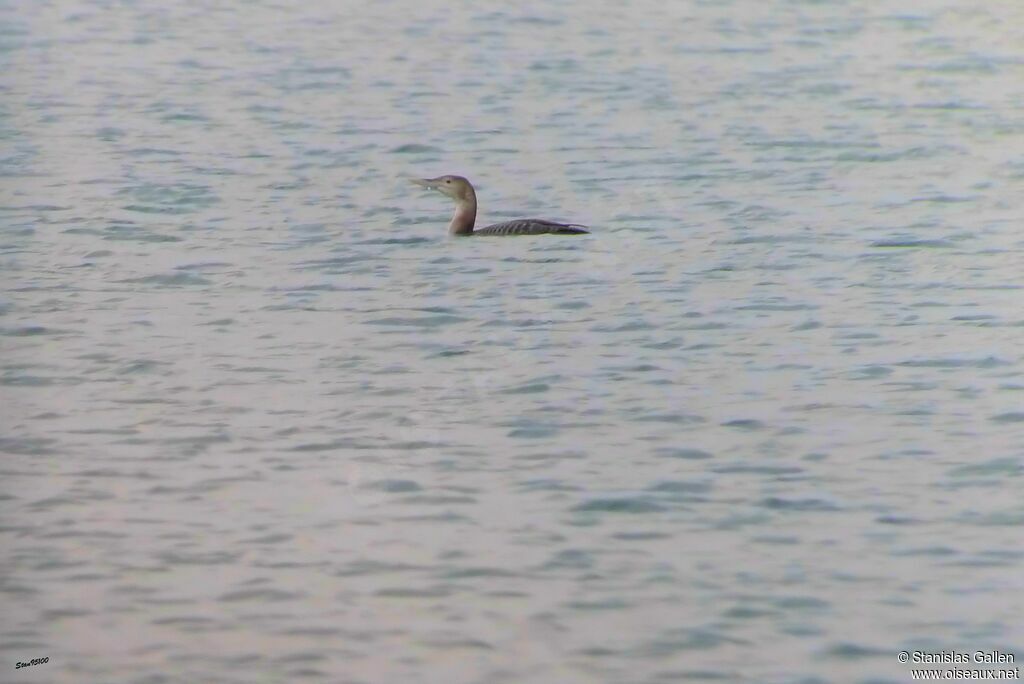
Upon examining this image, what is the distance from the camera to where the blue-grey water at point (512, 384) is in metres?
8.98

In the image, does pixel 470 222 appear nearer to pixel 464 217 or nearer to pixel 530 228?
pixel 464 217

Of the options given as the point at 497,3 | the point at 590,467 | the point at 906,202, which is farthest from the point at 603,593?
the point at 497,3

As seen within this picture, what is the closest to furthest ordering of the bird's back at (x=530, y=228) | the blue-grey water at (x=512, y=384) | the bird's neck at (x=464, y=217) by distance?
1. the blue-grey water at (x=512, y=384)
2. the bird's back at (x=530, y=228)
3. the bird's neck at (x=464, y=217)

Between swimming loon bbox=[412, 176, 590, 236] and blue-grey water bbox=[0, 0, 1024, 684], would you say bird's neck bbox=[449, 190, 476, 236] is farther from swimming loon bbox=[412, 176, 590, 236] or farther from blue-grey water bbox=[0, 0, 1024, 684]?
blue-grey water bbox=[0, 0, 1024, 684]

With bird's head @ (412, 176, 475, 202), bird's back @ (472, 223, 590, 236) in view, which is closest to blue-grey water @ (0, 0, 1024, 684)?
bird's back @ (472, 223, 590, 236)

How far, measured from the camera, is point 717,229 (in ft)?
60.0

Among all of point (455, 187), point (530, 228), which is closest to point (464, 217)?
point (455, 187)

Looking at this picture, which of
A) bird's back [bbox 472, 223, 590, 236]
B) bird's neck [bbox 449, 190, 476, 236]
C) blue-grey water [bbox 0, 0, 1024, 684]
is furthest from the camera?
bird's neck [bbox 449, 190, 476, 236]

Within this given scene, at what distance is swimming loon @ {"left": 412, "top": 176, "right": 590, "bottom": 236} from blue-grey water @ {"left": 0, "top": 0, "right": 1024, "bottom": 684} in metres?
0.15

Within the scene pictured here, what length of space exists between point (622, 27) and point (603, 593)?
2474 centimetres

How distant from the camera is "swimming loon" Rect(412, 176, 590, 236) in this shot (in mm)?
18047

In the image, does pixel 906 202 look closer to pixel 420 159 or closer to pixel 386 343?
pixel 420 159

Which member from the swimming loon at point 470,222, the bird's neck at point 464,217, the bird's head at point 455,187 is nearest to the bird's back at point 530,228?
the swimming loon at point 470,222

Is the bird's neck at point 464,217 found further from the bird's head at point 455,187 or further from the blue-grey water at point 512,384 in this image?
the blue-grey water at point 512,384
